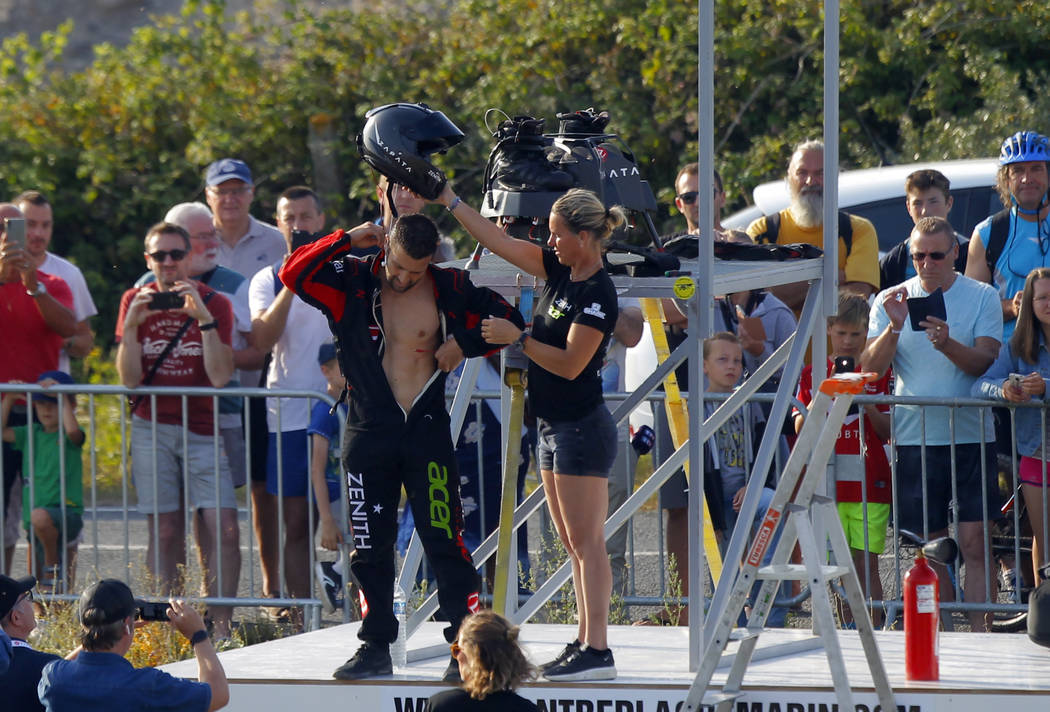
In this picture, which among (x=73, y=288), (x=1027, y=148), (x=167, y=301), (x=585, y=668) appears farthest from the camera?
(x=73, y=288)

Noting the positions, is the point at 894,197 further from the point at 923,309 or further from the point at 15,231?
the point at 15,231

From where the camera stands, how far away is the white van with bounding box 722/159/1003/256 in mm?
10883

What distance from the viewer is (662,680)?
6070 millimetres

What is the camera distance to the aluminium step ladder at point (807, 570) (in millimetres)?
5621

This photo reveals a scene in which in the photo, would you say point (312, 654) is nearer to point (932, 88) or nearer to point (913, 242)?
point (913, 242)

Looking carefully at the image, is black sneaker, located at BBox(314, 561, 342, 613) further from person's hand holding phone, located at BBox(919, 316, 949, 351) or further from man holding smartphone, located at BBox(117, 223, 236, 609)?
person's hand holding phone, located at BBox(919, 316, 949, 351)

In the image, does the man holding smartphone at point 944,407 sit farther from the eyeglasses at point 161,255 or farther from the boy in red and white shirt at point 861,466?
the eyeglasses at point 161,255

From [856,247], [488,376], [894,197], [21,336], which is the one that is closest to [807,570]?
[488,376]

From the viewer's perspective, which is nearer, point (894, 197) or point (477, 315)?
point (477, 315)

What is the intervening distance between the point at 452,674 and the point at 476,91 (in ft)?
33.6

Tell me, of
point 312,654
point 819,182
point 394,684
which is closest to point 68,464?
point 312,654

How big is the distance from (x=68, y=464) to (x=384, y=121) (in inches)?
138

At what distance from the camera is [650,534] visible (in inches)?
444

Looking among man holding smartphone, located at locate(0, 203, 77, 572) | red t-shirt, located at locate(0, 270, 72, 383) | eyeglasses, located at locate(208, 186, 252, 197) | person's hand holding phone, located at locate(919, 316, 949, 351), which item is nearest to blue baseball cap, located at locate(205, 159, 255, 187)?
eyeglasses, located at locate(208, 186, 252, 197)
